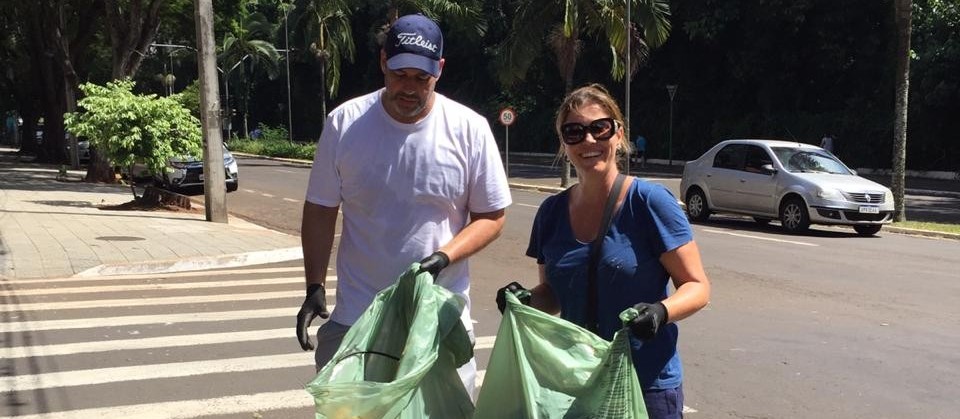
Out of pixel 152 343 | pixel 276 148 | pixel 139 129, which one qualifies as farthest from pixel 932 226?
pixel 276 148

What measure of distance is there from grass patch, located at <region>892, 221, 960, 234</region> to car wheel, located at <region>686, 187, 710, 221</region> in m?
3.48

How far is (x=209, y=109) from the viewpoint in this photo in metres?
15.6

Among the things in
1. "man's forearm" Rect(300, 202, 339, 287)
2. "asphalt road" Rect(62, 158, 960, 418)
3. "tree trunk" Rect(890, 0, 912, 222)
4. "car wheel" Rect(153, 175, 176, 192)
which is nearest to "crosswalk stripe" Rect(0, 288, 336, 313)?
"asphalt road" Rect(62, 158, 960, 418)

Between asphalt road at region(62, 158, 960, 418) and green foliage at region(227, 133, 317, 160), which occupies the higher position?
green foliage at region(227, 133, 317, 160)

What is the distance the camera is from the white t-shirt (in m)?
3.09

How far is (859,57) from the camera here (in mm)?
36156

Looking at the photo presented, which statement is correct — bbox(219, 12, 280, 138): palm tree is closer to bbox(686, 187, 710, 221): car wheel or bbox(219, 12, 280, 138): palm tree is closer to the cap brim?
bbox(686, 187, 710, 221): car wheel

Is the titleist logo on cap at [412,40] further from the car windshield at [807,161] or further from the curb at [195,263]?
the car windshield at [807,161]

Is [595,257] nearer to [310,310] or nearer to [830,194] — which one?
[310,310]

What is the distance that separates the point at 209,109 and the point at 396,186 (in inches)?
A: 527

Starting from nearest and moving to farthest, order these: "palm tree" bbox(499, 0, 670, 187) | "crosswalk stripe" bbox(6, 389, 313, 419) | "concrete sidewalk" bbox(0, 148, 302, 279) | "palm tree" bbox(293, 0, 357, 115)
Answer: "crosswalk stripe" bbox(6, 389, 313, 419) < "concrete sidewalk" bbox(0, 148, 302, 279) < "palm tree" bbox(499, 0, 670, 187) < "palm tree" bbox(293, 0, 357, 115)

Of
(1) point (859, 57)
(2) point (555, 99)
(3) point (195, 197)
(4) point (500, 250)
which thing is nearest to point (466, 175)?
(4) point (500, 250)

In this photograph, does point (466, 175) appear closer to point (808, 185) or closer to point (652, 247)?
point (652, 247)

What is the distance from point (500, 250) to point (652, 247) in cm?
1031
